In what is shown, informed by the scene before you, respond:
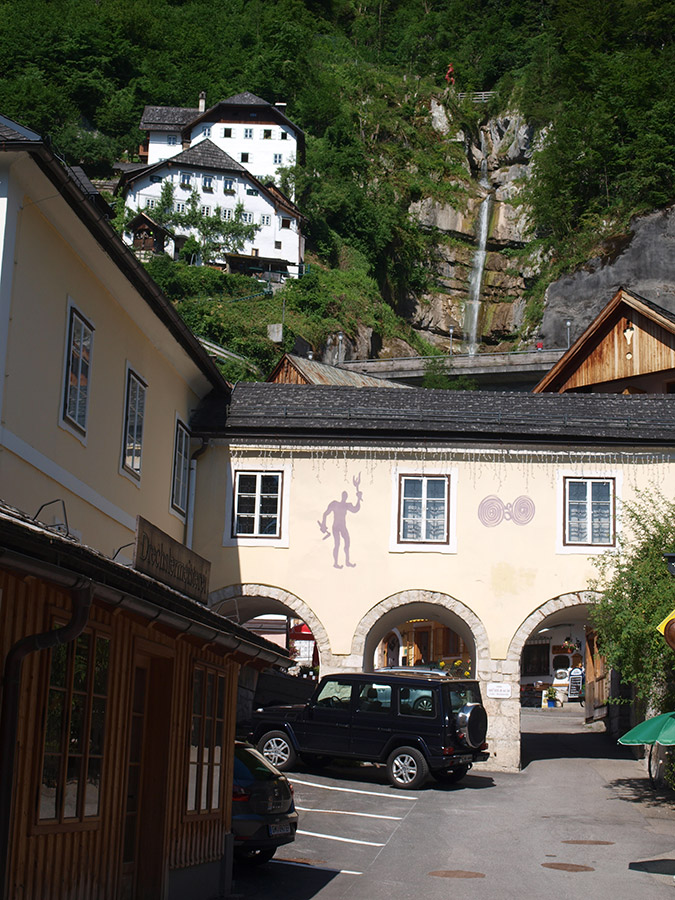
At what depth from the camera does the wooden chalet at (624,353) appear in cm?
3022

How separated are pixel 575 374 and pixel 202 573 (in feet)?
74.8

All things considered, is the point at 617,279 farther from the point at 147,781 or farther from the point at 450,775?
the point at 147,781

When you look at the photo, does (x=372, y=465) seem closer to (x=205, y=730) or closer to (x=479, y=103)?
(x=205, y=730)

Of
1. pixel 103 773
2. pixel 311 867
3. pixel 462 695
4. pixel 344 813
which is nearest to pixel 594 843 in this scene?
pixel 344 813

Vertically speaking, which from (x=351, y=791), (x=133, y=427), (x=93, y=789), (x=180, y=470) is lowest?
(x=351, y=791)

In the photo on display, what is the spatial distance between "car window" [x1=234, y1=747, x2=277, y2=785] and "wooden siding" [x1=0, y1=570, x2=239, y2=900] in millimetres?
568

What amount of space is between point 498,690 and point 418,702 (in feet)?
13.8

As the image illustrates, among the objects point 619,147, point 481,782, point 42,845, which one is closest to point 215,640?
point 42,845

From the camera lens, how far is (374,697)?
1934 centimetres

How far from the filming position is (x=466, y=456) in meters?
23.3

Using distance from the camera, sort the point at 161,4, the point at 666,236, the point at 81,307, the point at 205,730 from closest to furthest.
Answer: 1. the point at 205,730
2. the point at 81,307
3. the point at 666,236
4. the point at 161,4

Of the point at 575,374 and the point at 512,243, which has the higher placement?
the point at 512,243

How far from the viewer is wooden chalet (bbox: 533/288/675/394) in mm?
30219

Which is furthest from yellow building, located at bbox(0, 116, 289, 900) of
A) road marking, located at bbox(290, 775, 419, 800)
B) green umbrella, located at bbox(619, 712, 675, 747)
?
road marking, located at bbox(290, 775, 419, 800)
